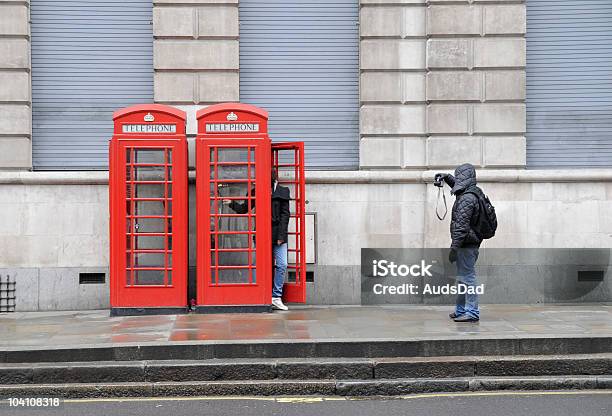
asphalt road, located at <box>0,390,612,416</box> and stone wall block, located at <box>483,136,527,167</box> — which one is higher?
stone wall block, located at <box>483,136,527,167</box>

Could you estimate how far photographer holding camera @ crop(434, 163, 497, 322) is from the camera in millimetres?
9703

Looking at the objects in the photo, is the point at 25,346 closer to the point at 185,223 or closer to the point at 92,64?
the point at 185,223

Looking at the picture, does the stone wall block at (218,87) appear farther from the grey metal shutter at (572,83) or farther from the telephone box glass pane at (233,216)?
the grey metal shutter at (572,83)

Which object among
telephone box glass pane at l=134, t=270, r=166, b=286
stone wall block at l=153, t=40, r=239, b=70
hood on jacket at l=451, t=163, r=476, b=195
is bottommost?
telephone box glass pane at l=134, t=270, r=166, b=286

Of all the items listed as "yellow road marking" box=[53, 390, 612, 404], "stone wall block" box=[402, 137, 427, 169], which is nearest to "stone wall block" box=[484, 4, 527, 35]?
"stone wall block" box=[402, 137, 427, 169]

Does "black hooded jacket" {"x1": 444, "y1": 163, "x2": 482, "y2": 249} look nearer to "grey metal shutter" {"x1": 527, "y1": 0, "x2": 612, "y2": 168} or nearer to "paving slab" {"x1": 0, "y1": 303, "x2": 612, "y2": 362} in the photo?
"paving slab" {"x1": 0, "y1": 303, "x2": 612, "y2": 362}

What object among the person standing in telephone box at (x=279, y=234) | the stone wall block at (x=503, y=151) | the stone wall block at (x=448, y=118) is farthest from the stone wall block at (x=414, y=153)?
the person standing in telephone box at (x=279, y=234)

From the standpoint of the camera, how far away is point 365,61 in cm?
1220

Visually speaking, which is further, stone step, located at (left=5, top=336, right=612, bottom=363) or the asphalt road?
stone step, located at (left=5, top=336, right=612, bottom=363)

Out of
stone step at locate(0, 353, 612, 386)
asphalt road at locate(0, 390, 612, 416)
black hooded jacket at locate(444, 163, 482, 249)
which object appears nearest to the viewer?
asphalt road at locate(0, 390, 612, 416)

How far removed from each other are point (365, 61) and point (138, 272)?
4.76m

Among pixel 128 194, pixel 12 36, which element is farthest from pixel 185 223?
pixel 12 36

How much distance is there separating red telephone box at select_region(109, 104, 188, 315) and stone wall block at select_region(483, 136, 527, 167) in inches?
186

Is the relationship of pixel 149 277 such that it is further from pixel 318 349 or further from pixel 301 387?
pixel 301 387
